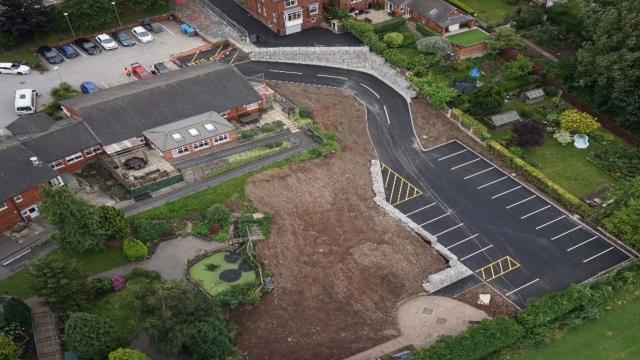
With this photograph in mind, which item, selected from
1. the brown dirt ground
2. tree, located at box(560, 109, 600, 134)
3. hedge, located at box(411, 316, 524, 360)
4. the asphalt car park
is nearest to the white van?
the brown dirt ground

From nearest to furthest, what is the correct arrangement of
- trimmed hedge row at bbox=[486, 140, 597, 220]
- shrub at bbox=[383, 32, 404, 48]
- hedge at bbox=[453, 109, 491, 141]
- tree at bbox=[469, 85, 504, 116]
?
trimmed hedge row at bbox=[486, 140, 597, 220] < hedge at bbox=[453, 109, 491, 141] < tree at bbox=[469, 85, 504, 116] < shrub at bbox=[383, 32, 404, 48]

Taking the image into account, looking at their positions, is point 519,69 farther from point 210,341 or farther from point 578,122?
point 210,341

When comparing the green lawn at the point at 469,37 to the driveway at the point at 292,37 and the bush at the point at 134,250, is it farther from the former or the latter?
the bush at the point at 134,250

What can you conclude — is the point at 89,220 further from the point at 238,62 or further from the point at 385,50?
the point at 385,50

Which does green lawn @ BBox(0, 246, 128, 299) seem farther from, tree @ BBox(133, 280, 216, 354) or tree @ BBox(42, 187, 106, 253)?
tree @ BBox(133, 280, 216, 354)

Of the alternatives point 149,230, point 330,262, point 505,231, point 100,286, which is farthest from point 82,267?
point 505,231

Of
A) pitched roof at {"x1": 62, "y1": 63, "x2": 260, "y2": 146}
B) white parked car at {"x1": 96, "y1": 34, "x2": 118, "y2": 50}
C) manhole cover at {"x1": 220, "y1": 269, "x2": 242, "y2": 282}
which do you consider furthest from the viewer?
white parked car at {"x1": 96, "y1": 34, "x2": 118, "y2": 50}

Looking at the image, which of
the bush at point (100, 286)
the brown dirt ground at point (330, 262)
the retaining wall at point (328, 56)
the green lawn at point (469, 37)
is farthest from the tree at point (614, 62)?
the bush at point (100, 286)
